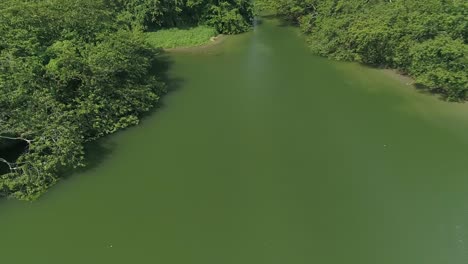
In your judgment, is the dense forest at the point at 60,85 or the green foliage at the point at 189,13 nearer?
the dense forest at the point at 60,85

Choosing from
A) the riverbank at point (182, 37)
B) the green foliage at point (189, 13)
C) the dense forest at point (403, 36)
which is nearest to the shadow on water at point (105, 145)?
the riverbank at point (182, 37)

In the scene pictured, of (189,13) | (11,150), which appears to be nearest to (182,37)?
(189,13)

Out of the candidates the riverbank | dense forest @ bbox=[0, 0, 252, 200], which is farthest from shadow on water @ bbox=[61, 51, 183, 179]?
the riverbank

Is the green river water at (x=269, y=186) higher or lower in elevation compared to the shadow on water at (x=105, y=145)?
lower

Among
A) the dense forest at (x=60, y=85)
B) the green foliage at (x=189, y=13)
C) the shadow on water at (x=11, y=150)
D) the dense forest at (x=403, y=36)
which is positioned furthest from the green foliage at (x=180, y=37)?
the shadow on water at (x=11, y=150)

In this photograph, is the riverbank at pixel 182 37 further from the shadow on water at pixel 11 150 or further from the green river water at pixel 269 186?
the shadow on water at pixel 11 150

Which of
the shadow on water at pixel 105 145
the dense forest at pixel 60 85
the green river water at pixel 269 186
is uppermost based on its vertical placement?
the dense forest at pixel 60 85

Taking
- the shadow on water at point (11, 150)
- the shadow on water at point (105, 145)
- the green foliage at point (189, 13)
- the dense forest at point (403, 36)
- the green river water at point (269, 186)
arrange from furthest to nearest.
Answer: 1. the green foliage at point (189, 13)
2. the dense forest at point (403, 36)
3. the shadow on water at point (105, 145)
4. the shadow on water at point (11, 150)
5. the green river water at point (269, 186)

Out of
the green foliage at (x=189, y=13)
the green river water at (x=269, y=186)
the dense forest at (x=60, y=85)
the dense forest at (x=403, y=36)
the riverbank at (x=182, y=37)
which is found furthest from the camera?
the green foliage at (x=189, y=13)
